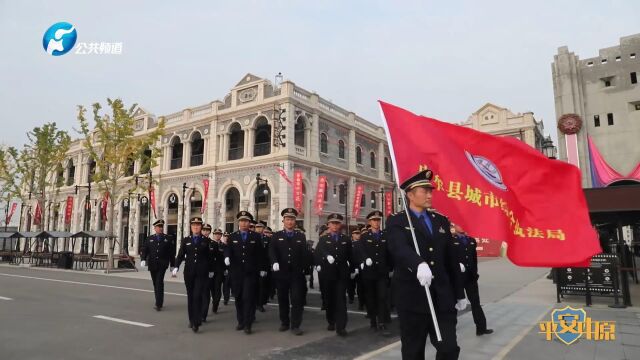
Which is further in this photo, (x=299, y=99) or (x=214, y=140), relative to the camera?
(x=214, y=140)

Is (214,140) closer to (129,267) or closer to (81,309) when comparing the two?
(129,267)

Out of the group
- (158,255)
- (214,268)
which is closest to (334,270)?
(214,268)

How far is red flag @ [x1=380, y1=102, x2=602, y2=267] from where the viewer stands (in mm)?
4871

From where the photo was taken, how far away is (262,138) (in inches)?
1239

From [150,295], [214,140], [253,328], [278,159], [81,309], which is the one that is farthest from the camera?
[214,140]

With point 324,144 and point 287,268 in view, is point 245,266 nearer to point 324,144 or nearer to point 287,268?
point 287,268

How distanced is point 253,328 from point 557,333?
5.39 m

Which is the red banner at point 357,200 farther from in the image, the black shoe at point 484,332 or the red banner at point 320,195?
the black shoe at point 484,332

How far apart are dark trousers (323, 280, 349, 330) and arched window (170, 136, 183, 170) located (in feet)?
99.0

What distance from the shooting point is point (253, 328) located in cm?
791

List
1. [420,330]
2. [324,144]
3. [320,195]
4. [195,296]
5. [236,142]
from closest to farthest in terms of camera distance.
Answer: [420,330] < [195,296] < [320,195] < [324,144] < [236,142]

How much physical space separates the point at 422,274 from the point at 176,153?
119 feet

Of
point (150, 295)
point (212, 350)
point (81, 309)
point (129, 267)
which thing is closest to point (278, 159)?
point (129, 267)

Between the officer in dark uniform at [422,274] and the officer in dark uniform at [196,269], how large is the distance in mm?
4829
